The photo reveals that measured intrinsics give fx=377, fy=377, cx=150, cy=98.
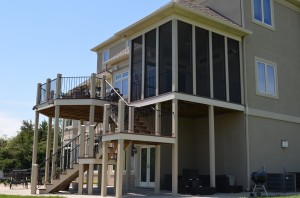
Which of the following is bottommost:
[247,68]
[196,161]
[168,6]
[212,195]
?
[212,195]

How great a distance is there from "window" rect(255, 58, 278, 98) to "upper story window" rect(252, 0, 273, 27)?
2159 millimetres

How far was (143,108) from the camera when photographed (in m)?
15.5

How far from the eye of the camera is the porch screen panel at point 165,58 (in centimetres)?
1595

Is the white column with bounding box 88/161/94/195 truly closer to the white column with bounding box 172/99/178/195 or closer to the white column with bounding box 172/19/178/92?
the white column with bounding box 172/99/178/195

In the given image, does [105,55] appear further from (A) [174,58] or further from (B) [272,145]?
(B) [272,145]

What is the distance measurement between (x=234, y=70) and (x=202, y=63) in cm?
156

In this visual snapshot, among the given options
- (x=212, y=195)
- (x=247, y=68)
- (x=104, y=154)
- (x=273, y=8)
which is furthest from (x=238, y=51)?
(x=104, y=154)

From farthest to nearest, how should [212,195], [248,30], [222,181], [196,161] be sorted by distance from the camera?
[196,161] < [248,30] < [222,181] < [212,195]

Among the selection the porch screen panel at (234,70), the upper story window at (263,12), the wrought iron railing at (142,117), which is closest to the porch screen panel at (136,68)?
the wrought iron railing at (142,117)

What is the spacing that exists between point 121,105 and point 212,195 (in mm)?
5113

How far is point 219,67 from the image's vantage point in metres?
18.0

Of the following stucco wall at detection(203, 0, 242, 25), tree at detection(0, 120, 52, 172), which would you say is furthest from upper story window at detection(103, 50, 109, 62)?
tree at detection(0, 120, 52, 172)

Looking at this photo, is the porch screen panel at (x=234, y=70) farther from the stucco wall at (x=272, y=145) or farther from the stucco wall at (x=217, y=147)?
the stucco wall at (x=272, y=145)

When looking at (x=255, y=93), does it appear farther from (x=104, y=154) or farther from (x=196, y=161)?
(x=104, y=154)
